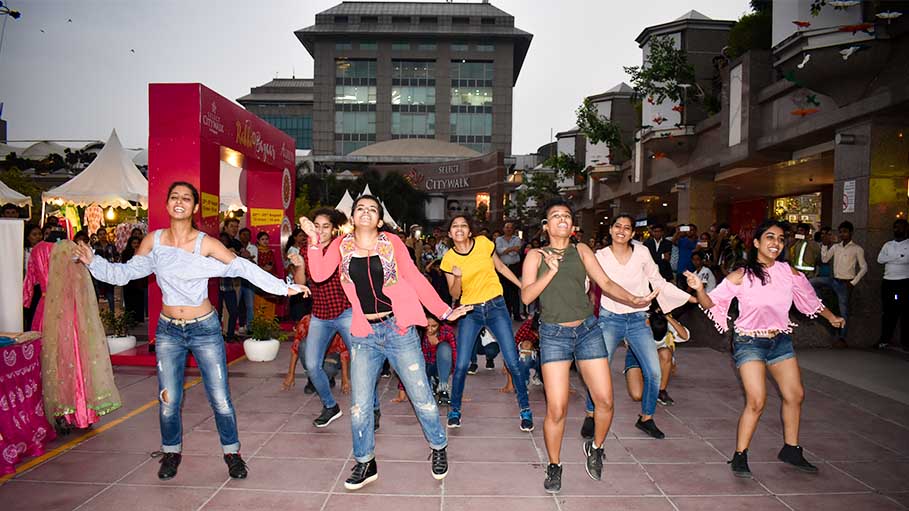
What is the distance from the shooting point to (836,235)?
35.2 ft

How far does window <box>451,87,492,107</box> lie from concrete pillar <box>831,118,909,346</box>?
68.3 metres

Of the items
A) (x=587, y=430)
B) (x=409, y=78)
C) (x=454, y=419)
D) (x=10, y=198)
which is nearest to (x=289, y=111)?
(x=409, y=78)

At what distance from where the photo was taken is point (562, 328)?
4.39 metres

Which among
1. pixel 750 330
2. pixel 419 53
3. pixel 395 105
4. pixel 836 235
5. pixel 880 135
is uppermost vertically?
pixel 419 53

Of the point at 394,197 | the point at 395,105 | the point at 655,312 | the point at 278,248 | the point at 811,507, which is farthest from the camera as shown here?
the point at 395,105

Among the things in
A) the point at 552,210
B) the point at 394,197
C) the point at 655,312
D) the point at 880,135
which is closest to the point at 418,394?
the point at 552,210

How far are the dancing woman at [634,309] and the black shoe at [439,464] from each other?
1837 mm

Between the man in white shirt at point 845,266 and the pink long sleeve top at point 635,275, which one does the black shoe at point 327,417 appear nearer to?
the pink long sleeve top at point 635,275

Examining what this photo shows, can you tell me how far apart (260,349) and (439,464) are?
5.35 m

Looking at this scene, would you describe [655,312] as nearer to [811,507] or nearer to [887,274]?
[811,507]

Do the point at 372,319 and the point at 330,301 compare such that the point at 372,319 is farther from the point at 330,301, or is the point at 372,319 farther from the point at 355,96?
the point at 355,96

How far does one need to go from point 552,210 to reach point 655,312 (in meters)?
2.46

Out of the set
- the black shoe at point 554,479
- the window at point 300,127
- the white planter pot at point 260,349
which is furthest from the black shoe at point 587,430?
the window at point 300,127

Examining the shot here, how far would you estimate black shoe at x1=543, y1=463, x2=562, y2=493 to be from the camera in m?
4.44
